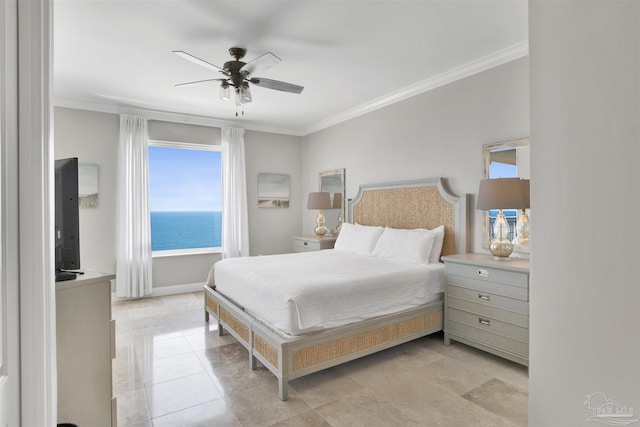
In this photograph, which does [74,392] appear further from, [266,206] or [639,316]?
[266,206]

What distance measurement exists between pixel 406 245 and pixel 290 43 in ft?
7.40

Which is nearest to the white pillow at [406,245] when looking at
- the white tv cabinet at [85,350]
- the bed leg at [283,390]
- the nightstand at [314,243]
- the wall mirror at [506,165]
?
the wall mirror at [506,165]

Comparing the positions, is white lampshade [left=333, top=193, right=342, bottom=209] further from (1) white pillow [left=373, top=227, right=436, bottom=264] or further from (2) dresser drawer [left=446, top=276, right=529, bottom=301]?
(2) dresser drawer [left=446, top=276, right=529, bottom=301]

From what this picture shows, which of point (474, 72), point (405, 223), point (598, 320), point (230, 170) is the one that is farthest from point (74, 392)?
point (230, 170)

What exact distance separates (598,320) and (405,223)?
11.7 ft

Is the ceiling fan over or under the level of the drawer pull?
over

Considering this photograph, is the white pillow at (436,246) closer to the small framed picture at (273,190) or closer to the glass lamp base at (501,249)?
the glass lamp base at (501,249)

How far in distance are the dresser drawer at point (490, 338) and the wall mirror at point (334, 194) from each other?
2.57 metres

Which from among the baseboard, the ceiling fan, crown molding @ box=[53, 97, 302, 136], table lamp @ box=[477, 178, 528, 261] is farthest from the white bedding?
crown molding @ box=[53, 97, 302, 136]

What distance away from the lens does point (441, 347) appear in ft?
10.3

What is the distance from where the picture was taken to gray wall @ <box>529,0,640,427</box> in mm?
596

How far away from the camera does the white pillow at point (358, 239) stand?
160 inches

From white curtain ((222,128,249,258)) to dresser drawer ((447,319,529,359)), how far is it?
3501mm

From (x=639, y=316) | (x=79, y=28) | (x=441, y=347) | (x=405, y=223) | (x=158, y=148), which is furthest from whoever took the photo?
(x=158, y=148)
